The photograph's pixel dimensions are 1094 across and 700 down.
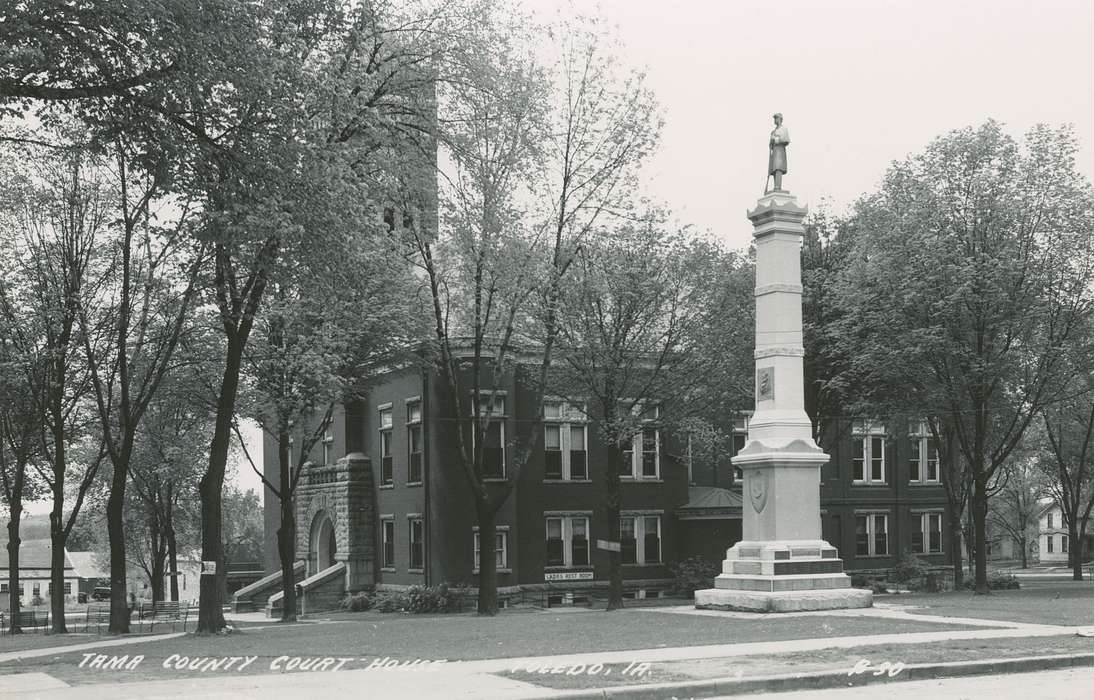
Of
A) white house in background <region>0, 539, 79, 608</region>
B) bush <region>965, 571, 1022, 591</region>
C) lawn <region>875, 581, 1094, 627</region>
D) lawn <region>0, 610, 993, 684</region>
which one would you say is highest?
lawn <region>0, 610, 993, 684</region>

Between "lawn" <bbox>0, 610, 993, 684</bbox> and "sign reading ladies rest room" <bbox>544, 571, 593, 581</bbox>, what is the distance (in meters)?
17.6

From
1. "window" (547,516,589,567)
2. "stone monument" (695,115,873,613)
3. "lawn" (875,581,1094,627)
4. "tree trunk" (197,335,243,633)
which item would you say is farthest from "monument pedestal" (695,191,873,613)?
"window" (547,516,589,567)

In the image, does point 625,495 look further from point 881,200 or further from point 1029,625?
point 1029,625

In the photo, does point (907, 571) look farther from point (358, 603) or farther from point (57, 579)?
point (57, 579)

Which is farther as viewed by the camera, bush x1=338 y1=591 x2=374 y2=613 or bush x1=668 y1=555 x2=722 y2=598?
bush x1=668 y1=555 x2=722 y2=598

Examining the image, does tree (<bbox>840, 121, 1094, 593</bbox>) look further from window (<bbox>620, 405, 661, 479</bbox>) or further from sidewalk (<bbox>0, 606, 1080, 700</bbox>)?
sidewalk (<bbox>0, 606, 1080, 700</bbox>)

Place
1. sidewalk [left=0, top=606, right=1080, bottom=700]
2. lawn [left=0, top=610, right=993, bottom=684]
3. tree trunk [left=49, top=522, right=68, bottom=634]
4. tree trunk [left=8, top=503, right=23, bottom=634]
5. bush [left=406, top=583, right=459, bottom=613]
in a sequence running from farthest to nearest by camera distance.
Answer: bush [left=406, top=583, right=459, bottom=613], tree trunk [left=8, top=503, right=23, bottom=634], tree trunk [left=49, top=522, right=68, bottom=634], lawn [left=0, top=610, right=993, bottom=684], sidewalk [left=0, top=606, right=1080, bottom=700]

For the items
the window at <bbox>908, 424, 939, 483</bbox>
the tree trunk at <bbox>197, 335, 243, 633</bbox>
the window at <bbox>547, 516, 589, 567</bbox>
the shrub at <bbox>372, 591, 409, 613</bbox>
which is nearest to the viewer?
the tree trunk at <bbox>197, 335, 243, 633</bbox>

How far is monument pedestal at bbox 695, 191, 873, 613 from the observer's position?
964 inches

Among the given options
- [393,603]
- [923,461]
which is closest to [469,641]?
[393,603]

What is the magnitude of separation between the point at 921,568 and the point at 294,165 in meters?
37.0

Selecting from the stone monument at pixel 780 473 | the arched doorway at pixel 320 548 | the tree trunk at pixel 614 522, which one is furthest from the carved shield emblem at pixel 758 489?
the arched doorway at pixel 320 548

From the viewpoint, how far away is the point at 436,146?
28109 mm

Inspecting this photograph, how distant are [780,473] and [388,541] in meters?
21.4
